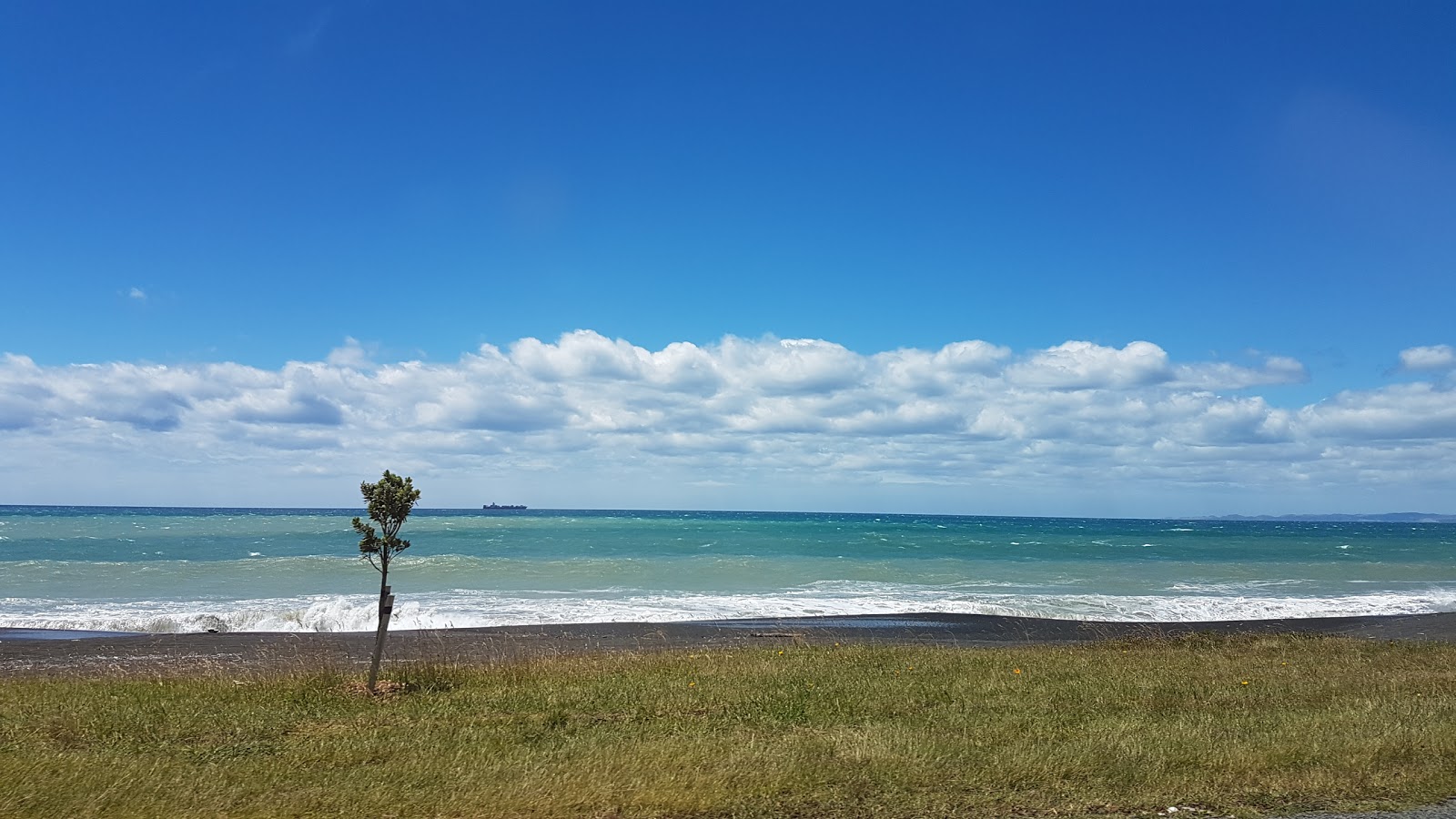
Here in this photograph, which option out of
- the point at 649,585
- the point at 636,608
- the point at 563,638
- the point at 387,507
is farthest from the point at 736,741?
the point at 649,585

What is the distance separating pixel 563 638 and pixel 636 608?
7873mm

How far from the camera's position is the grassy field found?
7066 millimetres

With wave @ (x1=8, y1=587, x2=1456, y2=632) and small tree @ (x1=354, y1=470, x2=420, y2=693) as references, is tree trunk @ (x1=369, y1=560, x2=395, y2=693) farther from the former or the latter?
wave @ (x1=8, y1=587, x2=1456, y2=632)

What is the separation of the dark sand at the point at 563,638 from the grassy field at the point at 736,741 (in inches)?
184

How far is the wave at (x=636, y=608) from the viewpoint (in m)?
26.9

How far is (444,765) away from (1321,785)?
7.15 meters

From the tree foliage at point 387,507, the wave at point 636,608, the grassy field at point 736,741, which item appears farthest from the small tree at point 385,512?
the wave at point 636,608

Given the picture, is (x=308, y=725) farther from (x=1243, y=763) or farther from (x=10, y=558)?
(x=10, y=558)

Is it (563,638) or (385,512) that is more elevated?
(385,512)

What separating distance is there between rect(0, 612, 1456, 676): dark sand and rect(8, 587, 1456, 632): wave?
1.48 meters

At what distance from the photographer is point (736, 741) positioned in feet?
30.0

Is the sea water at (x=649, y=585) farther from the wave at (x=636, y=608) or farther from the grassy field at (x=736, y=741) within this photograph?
the grassy field at (x=736, y=741)

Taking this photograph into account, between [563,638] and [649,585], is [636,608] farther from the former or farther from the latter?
[649,585]

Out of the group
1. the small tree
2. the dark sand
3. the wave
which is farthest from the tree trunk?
the wave
